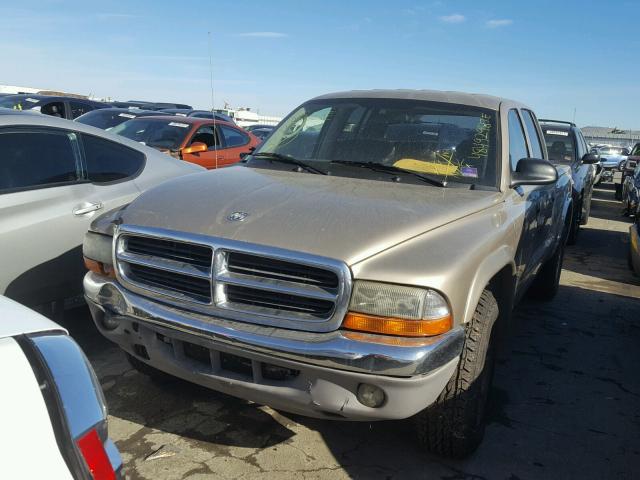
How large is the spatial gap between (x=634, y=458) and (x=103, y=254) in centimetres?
297

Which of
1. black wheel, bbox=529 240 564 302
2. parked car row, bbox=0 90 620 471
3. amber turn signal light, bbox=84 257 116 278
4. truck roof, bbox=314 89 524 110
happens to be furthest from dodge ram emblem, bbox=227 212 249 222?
black wheel, bbox=529 240 564 302

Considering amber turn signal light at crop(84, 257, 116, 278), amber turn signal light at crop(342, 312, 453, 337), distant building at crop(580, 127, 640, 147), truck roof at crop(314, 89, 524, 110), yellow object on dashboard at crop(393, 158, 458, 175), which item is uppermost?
truck roof at crop(314, 89, 524, 110)

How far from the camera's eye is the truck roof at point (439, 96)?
3934 millimetres

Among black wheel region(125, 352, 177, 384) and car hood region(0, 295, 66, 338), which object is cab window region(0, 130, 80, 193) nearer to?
black wheel region(125, 352, 177, 384)

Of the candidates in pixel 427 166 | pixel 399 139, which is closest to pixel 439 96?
pixel 399 139

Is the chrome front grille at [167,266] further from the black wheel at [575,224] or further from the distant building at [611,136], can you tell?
the distant building at [611,136]

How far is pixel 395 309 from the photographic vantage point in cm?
233

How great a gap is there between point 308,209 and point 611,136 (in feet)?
222

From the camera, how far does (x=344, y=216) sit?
2707 mm

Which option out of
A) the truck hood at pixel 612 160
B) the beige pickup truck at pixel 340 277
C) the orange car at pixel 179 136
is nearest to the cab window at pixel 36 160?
the beige pickup truck at pixel 340 277

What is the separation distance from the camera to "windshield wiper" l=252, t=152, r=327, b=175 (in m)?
3.63

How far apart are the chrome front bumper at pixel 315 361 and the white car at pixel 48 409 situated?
3.20ft

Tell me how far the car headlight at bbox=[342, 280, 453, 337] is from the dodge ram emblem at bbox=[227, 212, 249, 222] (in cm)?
67

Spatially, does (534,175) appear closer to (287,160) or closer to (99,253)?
(287,160)
